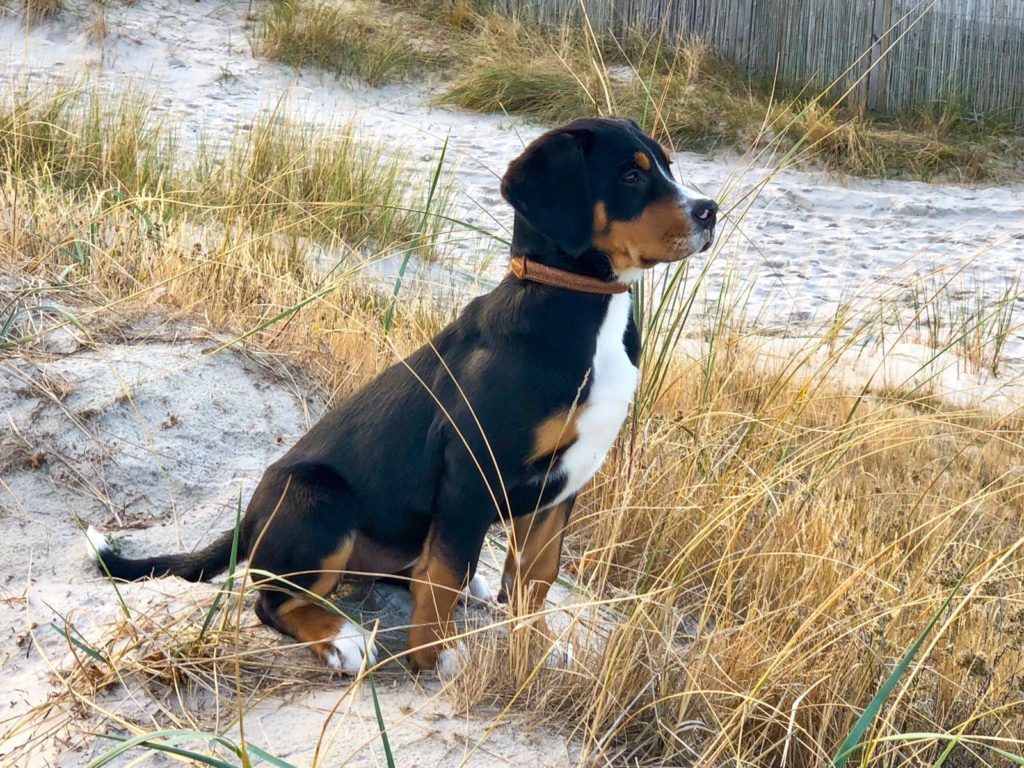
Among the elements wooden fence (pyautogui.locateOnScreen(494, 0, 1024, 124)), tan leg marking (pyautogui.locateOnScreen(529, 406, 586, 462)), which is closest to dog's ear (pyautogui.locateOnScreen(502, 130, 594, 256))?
tan leg marking (pyautogui.locateOnScreen(529, 406, 586, 462))

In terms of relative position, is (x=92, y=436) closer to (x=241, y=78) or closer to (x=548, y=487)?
(x=548, y=487)

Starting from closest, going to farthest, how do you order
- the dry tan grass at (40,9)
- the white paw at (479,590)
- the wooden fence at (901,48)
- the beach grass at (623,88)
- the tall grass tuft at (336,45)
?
the white paw at (479,590) → the beach grass at (623,88) → the dry tan grass at (40,9) → the tall grass tuft at (336,45) → the wooden fence at (901,48)

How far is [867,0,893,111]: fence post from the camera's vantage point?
35.7 ft

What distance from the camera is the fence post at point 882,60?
10891 millimetres

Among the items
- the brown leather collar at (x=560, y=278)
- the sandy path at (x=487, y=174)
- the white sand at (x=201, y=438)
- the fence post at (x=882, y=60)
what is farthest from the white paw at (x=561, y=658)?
the fence post at (x=882, y=60)

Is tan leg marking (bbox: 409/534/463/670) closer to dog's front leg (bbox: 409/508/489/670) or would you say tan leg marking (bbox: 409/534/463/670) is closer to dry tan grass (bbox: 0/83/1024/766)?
dog's front leg (bbox: 409/508/489/670)

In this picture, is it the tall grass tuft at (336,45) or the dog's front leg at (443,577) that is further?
the tall grass tuft at (336,45)

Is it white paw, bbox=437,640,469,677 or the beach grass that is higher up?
the beach grass

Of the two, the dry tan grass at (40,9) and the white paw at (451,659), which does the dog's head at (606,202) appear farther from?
the dry tan grass at (40,9)

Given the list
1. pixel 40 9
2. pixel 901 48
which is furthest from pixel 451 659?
pixel 901 48

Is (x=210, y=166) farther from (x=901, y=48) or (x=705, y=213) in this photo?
(x=901, y=48)

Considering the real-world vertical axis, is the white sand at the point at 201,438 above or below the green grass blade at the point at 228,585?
below

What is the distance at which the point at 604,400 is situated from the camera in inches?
108

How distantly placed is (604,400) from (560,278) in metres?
0.31
